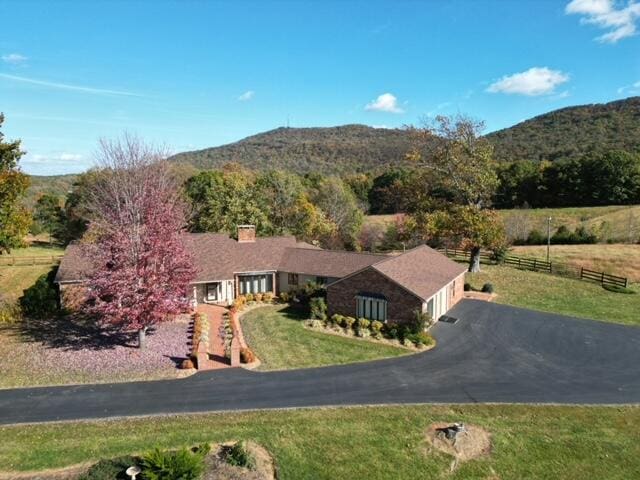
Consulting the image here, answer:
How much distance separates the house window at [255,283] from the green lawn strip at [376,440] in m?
18.6

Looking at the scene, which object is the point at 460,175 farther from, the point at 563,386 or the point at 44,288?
the point at 44,288

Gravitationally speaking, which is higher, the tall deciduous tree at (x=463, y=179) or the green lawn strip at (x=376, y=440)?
the tall deciduous tree at (x=463, y=179)

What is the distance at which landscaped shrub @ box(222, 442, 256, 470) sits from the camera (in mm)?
14617

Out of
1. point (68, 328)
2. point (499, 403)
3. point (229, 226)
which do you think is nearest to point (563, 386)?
point (499, 403)

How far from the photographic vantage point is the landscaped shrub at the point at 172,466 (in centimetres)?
1335

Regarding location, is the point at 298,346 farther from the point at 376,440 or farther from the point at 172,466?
the point at 172,466

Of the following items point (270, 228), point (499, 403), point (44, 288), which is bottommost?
point (499, 403)

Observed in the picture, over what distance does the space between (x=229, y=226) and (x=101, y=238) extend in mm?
24733

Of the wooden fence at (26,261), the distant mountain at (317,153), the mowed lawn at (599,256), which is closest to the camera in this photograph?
the mowed lawn at (599,256)

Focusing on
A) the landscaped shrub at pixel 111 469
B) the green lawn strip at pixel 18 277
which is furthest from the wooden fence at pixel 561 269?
the green lawn strip at pixel 18 277

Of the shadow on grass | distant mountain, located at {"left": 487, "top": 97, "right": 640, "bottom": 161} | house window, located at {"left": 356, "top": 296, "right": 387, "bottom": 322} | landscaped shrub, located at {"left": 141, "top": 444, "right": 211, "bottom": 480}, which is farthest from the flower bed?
distant mountain, located at {"left": 487, "top": 97, "right": 640, "bottom": 161}

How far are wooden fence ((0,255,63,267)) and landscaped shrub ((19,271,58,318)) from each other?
19.2 m

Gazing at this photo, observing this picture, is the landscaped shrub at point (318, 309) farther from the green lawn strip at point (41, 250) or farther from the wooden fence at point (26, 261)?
the green lawn strip at point (41, 250)

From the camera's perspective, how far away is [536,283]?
41000 mm
